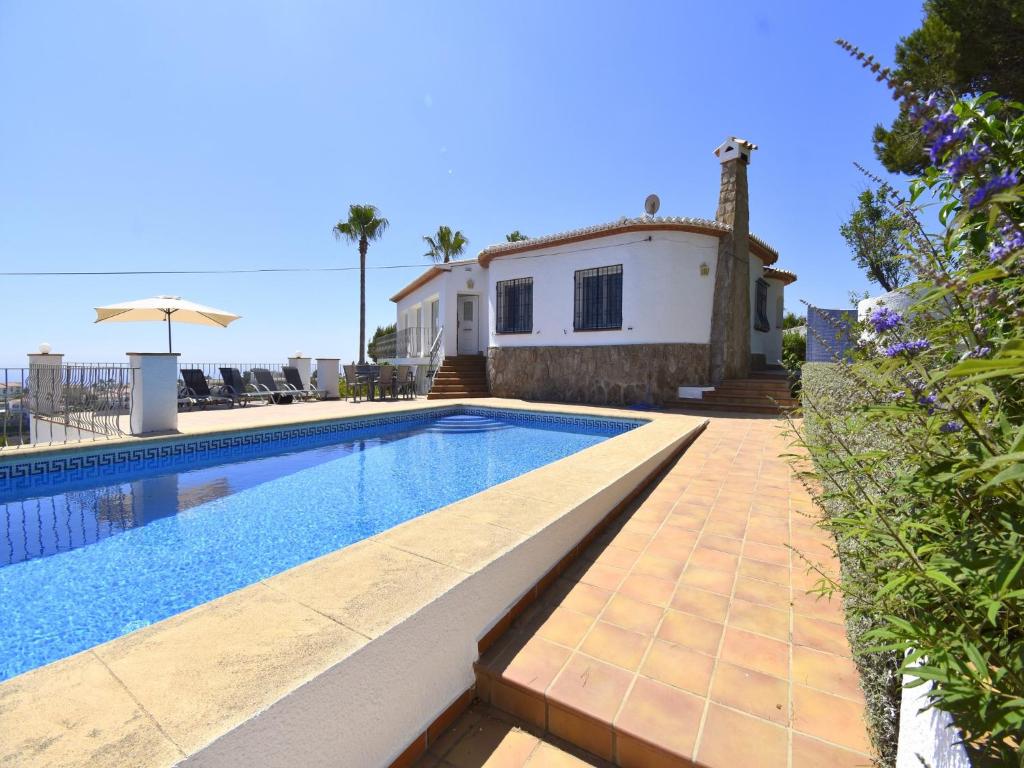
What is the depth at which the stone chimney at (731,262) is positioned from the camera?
12.2m

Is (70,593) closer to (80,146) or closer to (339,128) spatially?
(339,128)

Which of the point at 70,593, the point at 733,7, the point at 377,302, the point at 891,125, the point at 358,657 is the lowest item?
the point at 70,593

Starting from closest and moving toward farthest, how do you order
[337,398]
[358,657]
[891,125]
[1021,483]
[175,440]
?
1. [1021,483]
2. [358,657]
3. [175,440]
4. [891,125]
5. [337,398]

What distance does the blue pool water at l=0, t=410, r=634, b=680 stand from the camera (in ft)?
10.5

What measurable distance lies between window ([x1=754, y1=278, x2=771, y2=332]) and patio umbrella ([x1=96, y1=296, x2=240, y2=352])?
17.1 meters

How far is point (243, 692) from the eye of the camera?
1.34 m

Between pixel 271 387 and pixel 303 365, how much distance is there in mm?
1674

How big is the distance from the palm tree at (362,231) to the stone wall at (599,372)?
1069 centimetres

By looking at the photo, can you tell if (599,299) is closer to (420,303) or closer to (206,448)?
(420,303)

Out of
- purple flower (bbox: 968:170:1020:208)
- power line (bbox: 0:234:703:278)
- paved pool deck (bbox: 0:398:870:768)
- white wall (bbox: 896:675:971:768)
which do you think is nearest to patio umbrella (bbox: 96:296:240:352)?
power line (bbox: 0:234:703:278)

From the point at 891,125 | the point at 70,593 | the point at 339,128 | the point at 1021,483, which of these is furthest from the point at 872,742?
the point at 339,128

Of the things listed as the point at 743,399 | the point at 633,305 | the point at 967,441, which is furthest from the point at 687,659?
the point at 633,305

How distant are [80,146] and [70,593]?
66.1ft

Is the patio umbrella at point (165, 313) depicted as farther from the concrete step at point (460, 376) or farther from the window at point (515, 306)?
the window at point (515, 306)
